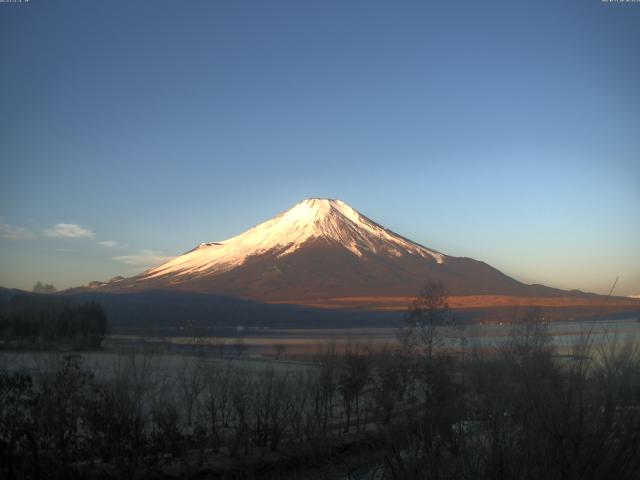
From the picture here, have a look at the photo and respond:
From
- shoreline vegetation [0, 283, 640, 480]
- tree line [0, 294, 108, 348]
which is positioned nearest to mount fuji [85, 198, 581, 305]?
tree line [0, 294, 108, 348]

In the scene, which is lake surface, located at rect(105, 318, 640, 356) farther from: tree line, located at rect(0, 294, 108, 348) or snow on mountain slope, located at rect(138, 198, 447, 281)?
snow on mountain slope, located at rect(138, 198, 447, 281)

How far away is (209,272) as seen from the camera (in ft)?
429

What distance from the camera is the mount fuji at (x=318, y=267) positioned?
115625mm

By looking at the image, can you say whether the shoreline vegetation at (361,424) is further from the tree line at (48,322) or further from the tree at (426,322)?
the tree line at (48,322)

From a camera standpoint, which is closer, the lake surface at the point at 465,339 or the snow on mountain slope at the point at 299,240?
the lake surface at the point at 465,339

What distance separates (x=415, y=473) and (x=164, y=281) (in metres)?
128

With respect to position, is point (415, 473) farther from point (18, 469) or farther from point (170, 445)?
point (170, 445)

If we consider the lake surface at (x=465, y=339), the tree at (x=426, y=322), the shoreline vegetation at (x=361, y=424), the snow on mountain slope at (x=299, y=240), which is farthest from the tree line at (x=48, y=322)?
the snow on mountain slope at (x=299, y=240)

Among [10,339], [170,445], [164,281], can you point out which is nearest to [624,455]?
[170,445]

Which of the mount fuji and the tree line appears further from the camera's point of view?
the mount fuji

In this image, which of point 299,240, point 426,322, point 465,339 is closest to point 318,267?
point 299,240

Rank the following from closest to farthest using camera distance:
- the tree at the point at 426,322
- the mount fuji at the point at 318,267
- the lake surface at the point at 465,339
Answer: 1. the lake surface at the point at 465,339
2. the tree at the point at 426,322
3. the mount fuji at the point at 318,267

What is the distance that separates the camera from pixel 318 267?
13012 cm

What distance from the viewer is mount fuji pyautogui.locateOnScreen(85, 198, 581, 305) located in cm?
11562
